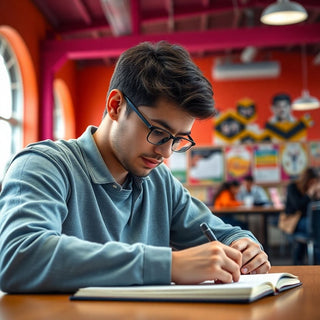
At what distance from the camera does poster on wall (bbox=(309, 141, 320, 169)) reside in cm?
961

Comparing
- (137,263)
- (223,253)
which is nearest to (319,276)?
(223,253)

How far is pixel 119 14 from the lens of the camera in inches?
264

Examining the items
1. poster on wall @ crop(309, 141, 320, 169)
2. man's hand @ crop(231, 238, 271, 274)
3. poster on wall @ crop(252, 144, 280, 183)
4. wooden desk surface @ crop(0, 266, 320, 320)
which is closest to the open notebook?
wooden desk surface @ crop(0, 266, 320, 320)

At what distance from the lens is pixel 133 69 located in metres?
1.36

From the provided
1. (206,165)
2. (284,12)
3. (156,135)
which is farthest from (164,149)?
(206,165)

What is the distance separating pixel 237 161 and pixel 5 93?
4455 millimetres

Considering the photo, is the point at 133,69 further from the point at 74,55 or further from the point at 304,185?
the point at 74,55

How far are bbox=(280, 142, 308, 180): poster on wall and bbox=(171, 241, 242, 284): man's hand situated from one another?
29.1 feet

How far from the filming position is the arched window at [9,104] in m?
6.66

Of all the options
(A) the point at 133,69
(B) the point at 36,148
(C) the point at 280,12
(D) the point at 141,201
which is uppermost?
(C) the point at 280,12

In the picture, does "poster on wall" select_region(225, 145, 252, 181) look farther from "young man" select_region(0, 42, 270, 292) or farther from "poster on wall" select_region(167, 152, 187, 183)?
"young man" select_region(0, 42, 270, 292)

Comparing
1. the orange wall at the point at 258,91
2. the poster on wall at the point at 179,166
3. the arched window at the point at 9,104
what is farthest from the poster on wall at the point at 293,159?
the arched window at the point at 9,104

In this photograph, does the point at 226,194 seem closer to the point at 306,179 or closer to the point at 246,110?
the point at 306,179

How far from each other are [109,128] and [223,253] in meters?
0.54
